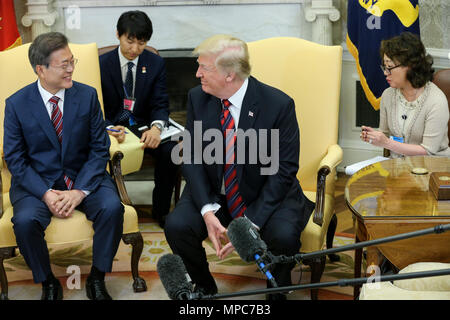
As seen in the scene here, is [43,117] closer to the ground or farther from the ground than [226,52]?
closer to the ground

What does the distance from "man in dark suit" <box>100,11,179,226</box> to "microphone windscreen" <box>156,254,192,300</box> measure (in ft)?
8.17

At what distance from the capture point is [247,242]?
1738 millimetres

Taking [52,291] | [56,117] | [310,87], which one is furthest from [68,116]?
[310,87]

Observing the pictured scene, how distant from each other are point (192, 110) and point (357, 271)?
112 centimetres

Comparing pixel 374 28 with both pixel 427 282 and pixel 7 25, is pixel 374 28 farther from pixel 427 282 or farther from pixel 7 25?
pixel 7 25

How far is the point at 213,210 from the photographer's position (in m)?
3.13

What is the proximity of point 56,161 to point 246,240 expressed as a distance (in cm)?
191

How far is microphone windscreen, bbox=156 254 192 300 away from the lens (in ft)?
5.20

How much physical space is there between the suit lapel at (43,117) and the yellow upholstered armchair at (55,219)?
34cm

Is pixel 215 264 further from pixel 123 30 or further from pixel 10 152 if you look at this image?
pixel 123 30

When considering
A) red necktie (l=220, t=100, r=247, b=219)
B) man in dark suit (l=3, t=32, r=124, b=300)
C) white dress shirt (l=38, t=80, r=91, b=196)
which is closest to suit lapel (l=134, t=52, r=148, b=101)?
man in dark suit (l=3, t=32, r=124, b=300)

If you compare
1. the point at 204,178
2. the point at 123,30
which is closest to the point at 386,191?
the point at 204,178

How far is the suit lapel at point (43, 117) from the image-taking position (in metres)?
3.35

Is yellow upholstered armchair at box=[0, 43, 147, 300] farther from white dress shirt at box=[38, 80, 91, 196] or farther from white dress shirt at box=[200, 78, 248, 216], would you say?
white dress shirt at box=[200, 78, 248, 216]
